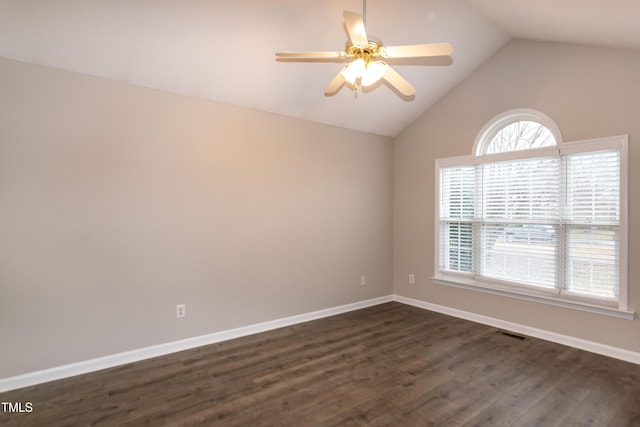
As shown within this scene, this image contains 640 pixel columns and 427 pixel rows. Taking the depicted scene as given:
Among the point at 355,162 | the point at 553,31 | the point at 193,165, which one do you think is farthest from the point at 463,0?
the point at 193,165

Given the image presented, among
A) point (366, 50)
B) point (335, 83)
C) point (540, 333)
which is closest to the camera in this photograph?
point (366, 50)

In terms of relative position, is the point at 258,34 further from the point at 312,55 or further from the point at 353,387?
the point at 353,387

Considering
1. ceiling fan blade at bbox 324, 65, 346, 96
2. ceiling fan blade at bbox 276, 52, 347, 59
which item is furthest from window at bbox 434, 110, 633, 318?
ceiling fan blade at bbox 276, 52, 347, 59

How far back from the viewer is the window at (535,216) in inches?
128

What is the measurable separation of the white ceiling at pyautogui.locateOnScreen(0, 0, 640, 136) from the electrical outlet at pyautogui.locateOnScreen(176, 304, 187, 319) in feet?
6.78

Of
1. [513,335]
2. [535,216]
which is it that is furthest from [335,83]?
[513,335]

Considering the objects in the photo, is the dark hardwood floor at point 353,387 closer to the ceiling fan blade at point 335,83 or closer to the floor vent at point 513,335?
the floor vent at point 513,335

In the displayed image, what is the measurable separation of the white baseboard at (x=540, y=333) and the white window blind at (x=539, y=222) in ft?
1.34

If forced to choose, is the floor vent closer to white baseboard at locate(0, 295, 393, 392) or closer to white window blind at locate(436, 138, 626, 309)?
white window blind at locate(436, 138, 626, 309)

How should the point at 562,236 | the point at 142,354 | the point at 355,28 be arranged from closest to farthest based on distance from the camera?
the point at 355,28
the point at 142,354
the point at 562,236

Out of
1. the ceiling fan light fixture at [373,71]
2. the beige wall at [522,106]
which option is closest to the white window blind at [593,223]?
the beige wall at [522,106]

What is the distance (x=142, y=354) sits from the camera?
311cm

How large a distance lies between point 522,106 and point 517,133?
0.99 feet

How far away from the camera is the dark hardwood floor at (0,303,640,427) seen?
226cm
